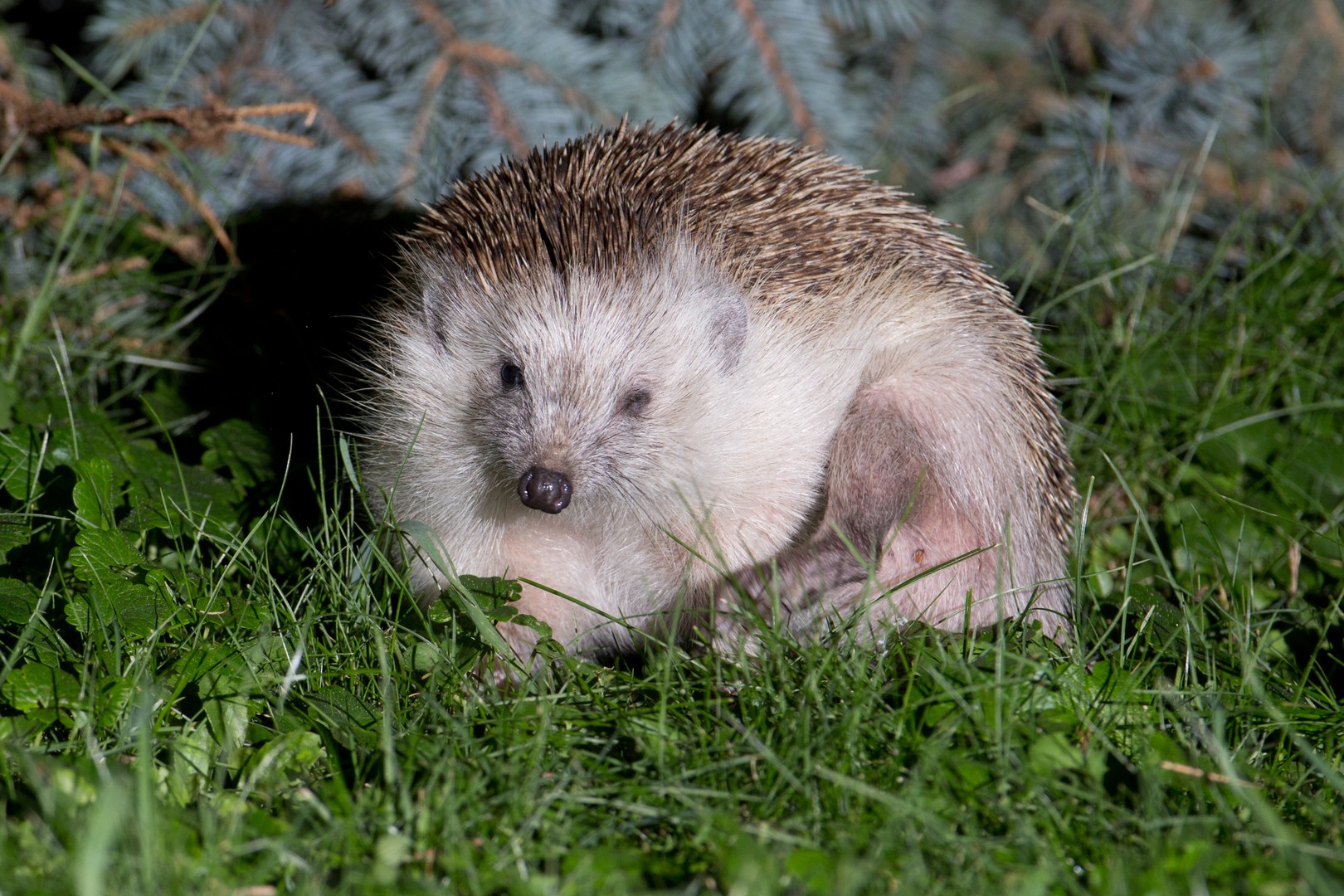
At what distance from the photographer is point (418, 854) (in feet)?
4.42

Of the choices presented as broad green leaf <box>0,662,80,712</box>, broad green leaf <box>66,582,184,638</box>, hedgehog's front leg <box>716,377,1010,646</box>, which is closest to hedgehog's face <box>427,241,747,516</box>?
hedgehog's front leg <box>716,377,1010,646</box>

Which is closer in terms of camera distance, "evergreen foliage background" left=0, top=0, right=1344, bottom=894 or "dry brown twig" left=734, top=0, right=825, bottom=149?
"evergreen foliage background" left=0, top=0, right=1344, bottom=894

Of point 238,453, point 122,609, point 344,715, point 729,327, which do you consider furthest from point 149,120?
point 344,715

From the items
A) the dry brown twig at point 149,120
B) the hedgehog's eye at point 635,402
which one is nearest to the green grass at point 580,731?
the hedgehog's eye at point 635,402

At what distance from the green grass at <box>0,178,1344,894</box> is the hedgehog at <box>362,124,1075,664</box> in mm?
156

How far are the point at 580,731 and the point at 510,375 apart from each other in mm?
623

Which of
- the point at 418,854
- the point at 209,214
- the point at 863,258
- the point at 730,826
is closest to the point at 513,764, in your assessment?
the point at 418,854

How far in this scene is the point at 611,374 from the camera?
196cm

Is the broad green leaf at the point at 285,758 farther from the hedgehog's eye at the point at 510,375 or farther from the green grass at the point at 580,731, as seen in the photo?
the hedgehog's eye at the point at 510,375

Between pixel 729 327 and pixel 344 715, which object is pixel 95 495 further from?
pixel 729 327

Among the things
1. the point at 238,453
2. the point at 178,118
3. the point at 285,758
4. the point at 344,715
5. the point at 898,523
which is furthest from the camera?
the point at 178,118

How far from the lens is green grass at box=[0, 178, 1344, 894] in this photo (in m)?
1.30

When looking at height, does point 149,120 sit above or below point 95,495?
above

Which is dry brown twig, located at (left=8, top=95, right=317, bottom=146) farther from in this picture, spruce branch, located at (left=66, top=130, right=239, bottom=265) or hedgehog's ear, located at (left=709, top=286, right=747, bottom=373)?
hedgehog's ear, located at (left=709, top=286, right=747, bottom=373)
